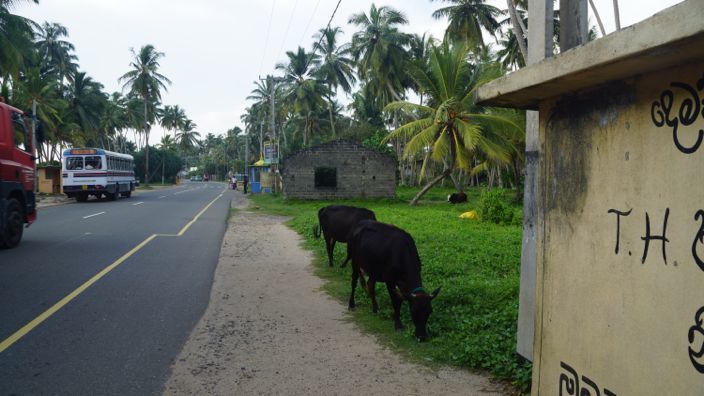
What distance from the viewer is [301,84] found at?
162 feet

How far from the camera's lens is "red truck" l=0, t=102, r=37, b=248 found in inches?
404

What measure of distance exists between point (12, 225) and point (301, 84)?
132ft

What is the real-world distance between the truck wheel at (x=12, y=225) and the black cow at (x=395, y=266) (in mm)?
8149

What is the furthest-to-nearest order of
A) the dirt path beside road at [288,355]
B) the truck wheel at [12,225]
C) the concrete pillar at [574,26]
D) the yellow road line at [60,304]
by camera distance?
the truck wheel at [12,225] → the yellow road line at [60,304] → the dirt path beside road at [288,355] → the concrete pillar at [574,26]

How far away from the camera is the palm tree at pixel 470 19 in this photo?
36031 millimetres

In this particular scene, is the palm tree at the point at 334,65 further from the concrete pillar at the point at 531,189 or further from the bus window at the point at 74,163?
the concrete pillar at the point at 531,189

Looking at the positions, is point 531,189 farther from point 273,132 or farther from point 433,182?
point 273,132

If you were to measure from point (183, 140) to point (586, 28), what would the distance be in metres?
102

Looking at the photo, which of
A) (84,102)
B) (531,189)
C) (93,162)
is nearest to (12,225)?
(531,189)

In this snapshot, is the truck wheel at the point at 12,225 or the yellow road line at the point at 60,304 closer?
→ the yellow road line at the point at 60,304

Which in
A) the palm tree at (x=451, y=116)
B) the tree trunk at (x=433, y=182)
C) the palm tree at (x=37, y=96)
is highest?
the palm tree at (x=37, y=96)

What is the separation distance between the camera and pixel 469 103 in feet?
69.2

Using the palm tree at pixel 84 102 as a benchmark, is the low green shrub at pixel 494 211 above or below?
below

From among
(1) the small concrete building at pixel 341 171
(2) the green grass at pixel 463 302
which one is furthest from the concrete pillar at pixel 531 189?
(1) the small concrete building at pixel 341 171
